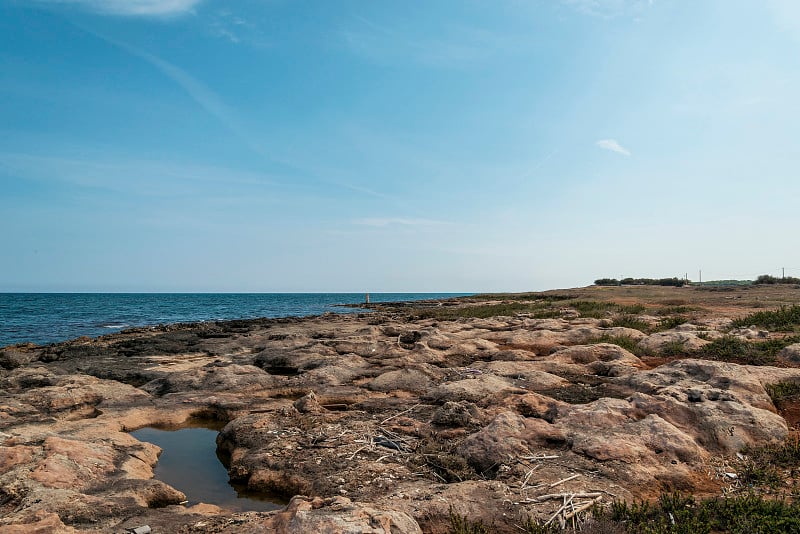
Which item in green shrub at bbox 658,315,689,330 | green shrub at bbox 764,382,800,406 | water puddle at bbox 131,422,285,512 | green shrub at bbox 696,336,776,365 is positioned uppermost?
green shrub at bbox 658,315,689,330

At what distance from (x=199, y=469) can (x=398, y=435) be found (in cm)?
412

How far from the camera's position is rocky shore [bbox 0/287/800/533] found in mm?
6047

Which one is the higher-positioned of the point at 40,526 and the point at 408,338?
the point at 408,338

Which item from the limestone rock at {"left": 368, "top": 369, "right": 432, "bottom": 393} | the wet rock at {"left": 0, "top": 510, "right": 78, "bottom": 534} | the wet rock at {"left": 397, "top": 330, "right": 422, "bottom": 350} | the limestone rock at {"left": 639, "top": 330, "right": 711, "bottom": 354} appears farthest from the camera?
the wet rock at {"left": 397, "top": 330, "right": 422, "bottom": 350}

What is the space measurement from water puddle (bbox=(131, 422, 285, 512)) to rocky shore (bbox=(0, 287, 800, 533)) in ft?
0.90

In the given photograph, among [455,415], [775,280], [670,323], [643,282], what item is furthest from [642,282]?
[455,415]

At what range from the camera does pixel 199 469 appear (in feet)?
29.5

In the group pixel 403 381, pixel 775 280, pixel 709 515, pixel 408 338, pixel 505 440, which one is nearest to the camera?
pixel 709 515

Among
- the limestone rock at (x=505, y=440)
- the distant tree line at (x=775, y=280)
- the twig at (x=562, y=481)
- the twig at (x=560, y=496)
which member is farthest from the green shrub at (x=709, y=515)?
the distant tree line at (x=775, y=280)

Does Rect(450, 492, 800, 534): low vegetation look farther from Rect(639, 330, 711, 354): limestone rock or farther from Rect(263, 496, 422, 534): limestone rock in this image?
Rect(639, 330, 711, 354): limestone rock

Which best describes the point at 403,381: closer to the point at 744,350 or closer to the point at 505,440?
the point at 505,440

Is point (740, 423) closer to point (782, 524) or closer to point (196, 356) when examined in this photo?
point (782, 524)

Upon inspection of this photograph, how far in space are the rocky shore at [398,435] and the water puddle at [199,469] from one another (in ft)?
0.90

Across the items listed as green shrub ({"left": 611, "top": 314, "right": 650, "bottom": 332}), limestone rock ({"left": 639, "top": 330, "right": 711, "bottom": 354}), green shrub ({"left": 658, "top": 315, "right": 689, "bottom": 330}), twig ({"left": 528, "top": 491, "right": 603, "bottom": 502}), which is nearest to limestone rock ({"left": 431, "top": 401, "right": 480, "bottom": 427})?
twig ({"left": 528, "top": 491, "right": 603, "bottom": 502})
